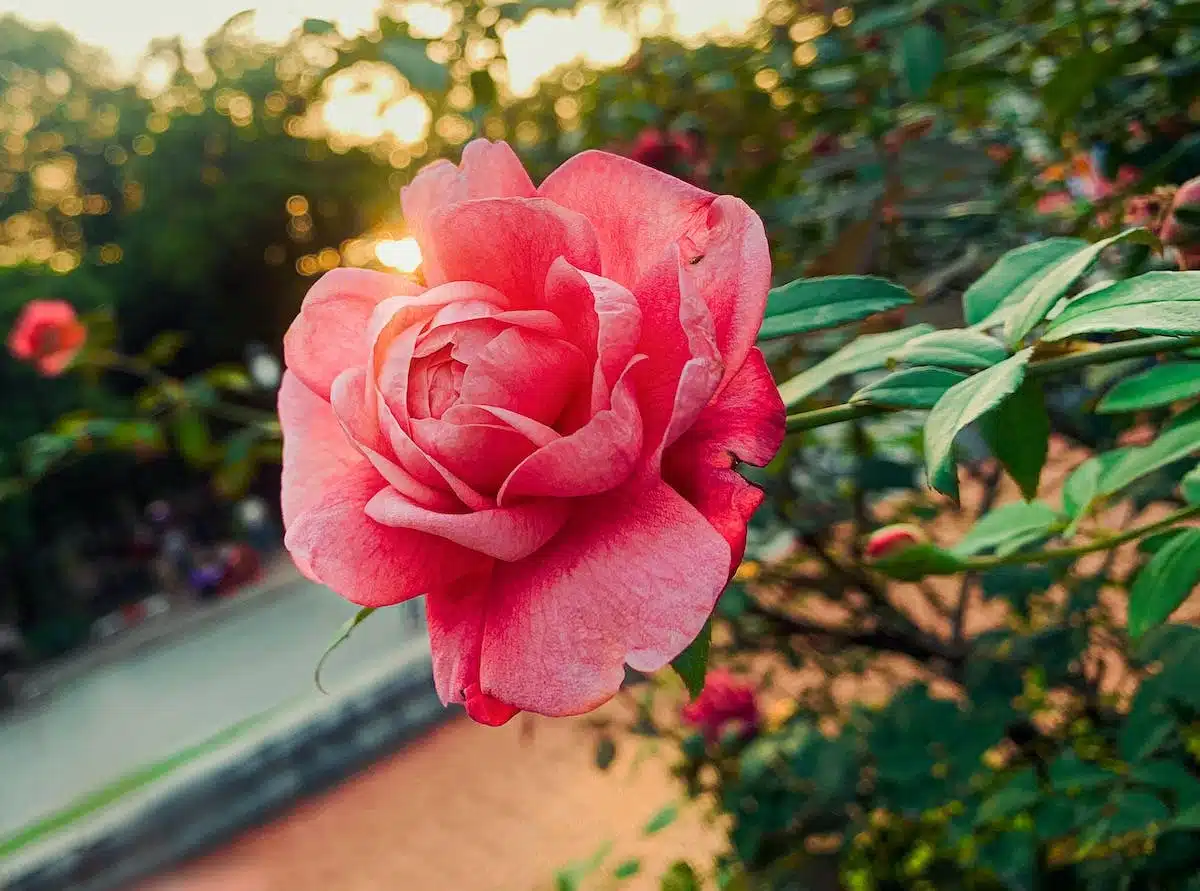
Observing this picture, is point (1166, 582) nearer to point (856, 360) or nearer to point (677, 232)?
point (856, 360)

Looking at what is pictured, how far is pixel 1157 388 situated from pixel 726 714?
3.62ft

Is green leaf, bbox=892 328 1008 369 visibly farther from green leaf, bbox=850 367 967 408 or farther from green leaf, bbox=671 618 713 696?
green leaf, bbox=671 618 713 696

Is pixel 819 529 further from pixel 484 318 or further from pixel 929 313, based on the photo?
pixel 484 318

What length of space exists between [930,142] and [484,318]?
32.0 inches

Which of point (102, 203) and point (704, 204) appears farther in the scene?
point (102, 203)

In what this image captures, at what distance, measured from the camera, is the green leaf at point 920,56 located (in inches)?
31.6

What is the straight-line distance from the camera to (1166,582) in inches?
19.1

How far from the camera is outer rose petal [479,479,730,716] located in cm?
27

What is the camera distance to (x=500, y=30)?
2.93 ft

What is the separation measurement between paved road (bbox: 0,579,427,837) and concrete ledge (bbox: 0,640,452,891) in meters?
0.26

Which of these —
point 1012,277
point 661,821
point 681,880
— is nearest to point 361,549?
point 1012,277

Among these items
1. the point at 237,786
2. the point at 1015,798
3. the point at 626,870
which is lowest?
the point at 237,786

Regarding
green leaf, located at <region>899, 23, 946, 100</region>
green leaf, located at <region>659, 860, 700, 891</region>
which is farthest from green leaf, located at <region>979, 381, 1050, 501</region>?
green leaf, located at <region>659, 860, 700, 891</region>

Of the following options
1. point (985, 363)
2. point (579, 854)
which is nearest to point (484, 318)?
point (985, 363)
